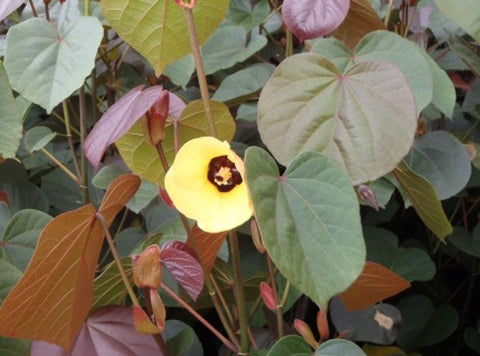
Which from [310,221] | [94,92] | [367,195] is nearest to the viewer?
[310,221]

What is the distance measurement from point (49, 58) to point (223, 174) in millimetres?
282

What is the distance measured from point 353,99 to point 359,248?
165 millimetres

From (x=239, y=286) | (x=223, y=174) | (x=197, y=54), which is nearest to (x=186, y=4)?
(x=197, y=54)

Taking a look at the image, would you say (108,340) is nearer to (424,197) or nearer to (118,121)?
(118,121)

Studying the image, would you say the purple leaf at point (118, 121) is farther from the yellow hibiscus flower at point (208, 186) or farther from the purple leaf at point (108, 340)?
the purple leaf at point (108, 340)

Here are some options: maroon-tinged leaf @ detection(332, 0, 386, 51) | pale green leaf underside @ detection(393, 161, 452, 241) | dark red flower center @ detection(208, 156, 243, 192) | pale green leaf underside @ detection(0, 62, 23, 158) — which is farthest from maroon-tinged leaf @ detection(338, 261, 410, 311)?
pale green leaf underside @ detection(0, 62, 23, 158)

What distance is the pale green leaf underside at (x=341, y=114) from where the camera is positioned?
59cm

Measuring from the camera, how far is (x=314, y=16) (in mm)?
691

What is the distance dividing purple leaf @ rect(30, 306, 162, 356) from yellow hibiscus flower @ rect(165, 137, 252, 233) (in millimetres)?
179

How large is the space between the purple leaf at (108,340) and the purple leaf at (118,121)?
0.63 feet

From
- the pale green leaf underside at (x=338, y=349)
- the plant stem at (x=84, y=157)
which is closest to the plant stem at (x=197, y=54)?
the pale green leaf underside at (x=338, y=349)

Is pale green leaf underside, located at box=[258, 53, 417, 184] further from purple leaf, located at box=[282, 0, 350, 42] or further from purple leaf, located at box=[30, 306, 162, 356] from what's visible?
purple leaf, located at box=[30, 306, 162, 356]

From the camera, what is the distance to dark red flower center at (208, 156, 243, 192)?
1.95ft

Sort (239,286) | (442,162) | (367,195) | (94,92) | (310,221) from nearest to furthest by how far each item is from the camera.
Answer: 1. (310,221)
2. (239,286)
3. (367,195)
4. (442,162)
5. (94,92)
